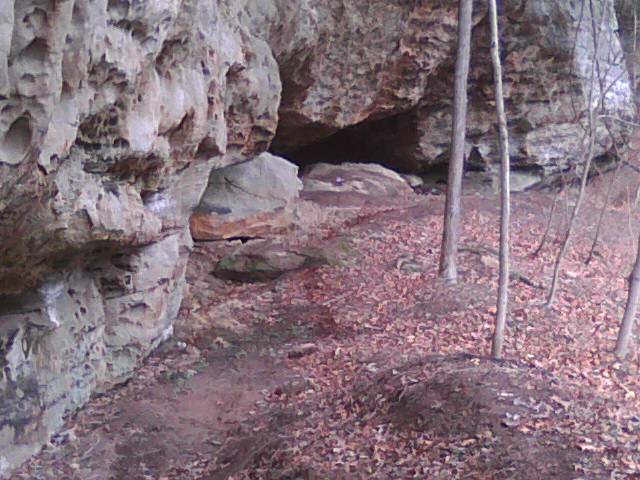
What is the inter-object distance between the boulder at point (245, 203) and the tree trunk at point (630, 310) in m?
7.25

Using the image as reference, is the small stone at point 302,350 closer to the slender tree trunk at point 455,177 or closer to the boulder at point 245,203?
the slender tree trunk at point 455,177

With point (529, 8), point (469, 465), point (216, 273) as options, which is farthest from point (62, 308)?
point (529, 8)

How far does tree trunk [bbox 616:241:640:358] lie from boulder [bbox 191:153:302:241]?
7.25m

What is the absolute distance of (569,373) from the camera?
8312 millimetres

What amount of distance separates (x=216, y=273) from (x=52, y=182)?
701cm

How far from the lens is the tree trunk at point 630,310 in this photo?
341 inches

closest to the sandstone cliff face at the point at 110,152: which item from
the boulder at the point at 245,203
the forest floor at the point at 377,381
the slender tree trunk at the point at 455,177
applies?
the forest floor at the point at 377,381

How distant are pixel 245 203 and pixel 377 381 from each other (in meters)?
7.36

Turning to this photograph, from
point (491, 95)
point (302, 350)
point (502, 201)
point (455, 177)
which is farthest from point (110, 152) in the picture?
point (491, 95)

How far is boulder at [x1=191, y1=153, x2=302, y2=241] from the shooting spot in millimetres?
14156

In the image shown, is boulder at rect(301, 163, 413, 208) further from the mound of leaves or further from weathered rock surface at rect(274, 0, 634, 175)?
the mound of leaves

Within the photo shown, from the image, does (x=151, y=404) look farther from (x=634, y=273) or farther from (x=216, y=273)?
(x=634, y=273)

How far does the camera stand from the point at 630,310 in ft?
28.7

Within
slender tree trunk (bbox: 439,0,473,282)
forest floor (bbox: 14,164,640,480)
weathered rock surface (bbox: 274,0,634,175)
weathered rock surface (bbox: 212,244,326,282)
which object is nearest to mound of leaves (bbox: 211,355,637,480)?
forest floor (bbox: 14,164,640,480)
